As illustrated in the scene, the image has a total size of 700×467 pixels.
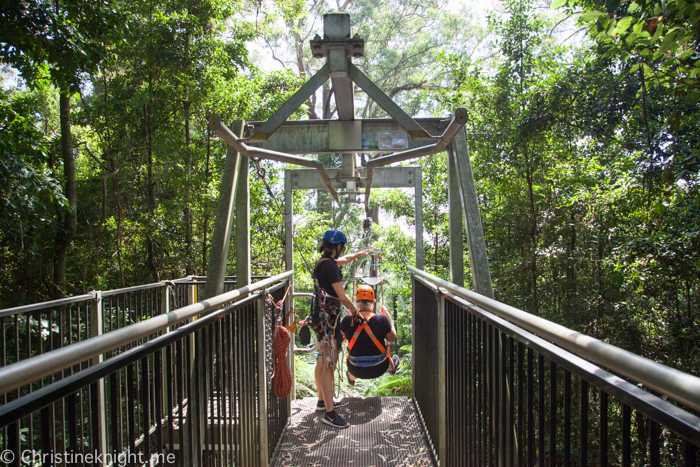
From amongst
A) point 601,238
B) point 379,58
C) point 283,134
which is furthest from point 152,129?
point 379,58

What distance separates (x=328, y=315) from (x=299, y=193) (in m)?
6.12

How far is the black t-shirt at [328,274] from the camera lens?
12.3 ft

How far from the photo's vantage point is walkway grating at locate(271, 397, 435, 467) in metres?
3.10

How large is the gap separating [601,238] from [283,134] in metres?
5.35

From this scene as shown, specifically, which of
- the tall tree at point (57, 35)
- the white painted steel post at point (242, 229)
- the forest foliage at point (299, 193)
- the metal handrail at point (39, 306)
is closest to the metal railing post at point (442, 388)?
the white painted steel post at point (242, 229)

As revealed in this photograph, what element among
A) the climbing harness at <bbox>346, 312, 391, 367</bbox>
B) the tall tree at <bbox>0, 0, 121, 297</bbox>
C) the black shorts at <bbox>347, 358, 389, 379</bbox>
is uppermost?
the tall tree at <bbox>0, 0, 121, 297</bbox>

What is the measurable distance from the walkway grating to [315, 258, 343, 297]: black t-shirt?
1.13 metres

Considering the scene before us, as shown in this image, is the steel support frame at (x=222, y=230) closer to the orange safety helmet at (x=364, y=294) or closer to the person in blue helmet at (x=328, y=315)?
the person in blue helmet at (x=328, y=315)

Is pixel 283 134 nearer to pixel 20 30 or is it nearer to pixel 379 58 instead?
pixel 20 30

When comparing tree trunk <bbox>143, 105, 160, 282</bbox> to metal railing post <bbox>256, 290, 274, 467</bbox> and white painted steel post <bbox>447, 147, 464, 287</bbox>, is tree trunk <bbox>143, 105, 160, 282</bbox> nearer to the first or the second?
metal railing post <bbox>256, 290, 274, 467</bbox>

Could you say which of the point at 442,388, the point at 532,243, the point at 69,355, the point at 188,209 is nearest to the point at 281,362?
the point at 442,388

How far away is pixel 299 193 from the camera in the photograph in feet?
31.5

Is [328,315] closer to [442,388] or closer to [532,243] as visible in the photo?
[442,388]

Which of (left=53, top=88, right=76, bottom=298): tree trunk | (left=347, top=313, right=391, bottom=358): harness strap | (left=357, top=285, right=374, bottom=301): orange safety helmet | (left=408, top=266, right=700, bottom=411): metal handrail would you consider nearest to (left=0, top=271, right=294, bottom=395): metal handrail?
(left=408, top=266, right=700, bottom=411): metal handrail
